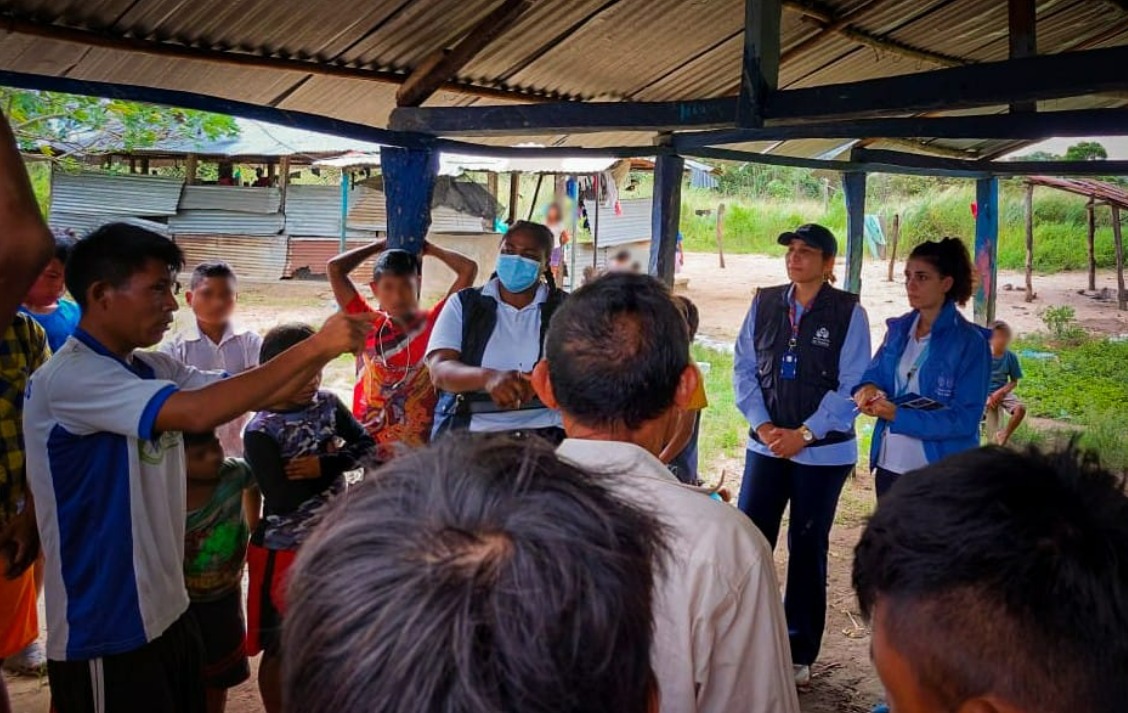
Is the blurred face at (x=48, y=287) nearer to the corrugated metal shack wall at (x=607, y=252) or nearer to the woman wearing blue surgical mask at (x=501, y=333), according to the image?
the woman wearing blue surgical mask at (x=501, y=333)

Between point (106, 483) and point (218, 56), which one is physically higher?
point (218, 56)

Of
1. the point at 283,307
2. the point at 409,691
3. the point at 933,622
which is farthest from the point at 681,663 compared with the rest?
the point at 283,307

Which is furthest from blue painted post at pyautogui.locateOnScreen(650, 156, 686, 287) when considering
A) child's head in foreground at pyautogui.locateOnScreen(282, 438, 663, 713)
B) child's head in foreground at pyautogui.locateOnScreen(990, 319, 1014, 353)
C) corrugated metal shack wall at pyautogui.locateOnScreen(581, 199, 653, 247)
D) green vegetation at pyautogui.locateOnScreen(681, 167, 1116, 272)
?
green vegetation at pyautogui.locateOnScreen(681, 167, 1116, 272)

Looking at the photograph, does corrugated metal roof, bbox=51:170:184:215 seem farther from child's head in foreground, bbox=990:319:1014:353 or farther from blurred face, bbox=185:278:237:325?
child's head in foreground, bbox=990:319:1014:353

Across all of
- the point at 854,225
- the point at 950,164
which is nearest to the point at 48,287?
the point at 854,225

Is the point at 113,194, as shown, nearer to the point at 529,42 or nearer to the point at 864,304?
the point at 529,42

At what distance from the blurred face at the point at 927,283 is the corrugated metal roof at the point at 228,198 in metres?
13.7

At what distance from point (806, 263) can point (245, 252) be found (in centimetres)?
1390

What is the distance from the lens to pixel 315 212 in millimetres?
15641

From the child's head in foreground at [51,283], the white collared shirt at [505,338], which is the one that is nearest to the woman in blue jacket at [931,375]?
the white collared shirt at [505,338]

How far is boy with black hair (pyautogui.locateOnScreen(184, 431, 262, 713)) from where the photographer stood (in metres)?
2.67

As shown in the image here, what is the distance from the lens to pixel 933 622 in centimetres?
93

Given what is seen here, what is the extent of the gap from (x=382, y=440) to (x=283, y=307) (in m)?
10.7

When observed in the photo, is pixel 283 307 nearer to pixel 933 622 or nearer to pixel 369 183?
pixel 369 183
